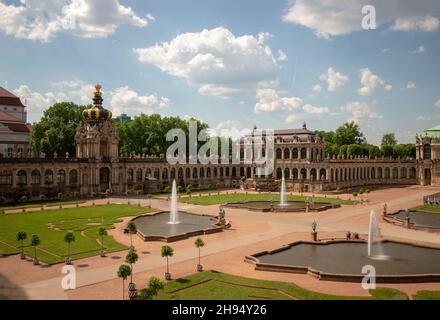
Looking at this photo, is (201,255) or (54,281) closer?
(54,281)

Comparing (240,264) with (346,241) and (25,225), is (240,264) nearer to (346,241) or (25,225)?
(346,241)

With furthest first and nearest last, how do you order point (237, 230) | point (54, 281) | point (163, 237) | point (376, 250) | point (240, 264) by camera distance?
point (237, 230), point (163, 237), point (376, 250), point (240, 264), point (54, 281)

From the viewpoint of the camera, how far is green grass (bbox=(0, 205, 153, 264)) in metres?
31.6

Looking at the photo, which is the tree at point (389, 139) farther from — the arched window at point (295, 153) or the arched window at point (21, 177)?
the arched window at point (21, 177)

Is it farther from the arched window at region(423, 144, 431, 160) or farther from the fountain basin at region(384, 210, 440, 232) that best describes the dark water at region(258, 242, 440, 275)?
Answer: the arched window at region(423, 144, 431, 160)

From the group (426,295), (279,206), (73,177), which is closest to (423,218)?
(279,206)

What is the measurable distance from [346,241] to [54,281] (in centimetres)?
2482

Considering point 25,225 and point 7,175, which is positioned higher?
point 7,175

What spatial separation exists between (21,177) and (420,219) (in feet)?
198

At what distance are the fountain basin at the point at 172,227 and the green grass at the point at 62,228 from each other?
3148 mm

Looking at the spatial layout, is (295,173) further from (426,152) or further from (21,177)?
(21,177)

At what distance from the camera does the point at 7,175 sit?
64.5 meters
